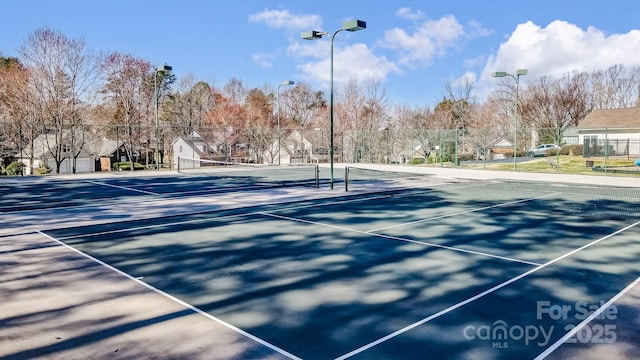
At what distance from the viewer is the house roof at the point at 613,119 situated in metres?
44.0

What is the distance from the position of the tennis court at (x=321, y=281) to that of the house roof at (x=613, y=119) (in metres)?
36.5

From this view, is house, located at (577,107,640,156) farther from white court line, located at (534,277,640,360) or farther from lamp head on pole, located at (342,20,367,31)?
white court line, located at (534,277,640,360)

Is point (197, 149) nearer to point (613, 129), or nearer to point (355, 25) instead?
point (355, 25)

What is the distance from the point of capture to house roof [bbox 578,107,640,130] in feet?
144

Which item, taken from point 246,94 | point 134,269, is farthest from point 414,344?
point 246,94

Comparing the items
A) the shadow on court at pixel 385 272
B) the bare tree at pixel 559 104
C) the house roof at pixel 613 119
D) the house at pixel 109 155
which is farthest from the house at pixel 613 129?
the house at pixel 109 155

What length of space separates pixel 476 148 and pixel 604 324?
4195 cm

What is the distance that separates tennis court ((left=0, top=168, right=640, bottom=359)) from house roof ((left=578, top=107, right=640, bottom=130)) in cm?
3651

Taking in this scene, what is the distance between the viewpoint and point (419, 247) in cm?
872

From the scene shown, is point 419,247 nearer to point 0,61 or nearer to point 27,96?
point 27,96

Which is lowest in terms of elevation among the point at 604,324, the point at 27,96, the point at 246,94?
the point at 604,324

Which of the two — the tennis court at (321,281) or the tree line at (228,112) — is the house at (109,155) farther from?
the tennis court at (321,281)

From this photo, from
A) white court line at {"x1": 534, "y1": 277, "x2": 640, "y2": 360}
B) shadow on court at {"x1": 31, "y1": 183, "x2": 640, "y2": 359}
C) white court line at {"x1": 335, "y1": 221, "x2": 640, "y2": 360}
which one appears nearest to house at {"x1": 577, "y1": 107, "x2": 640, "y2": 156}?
shadow on court at {"x1": 31, "y1": 183, "x2": 640, "y2": 359}

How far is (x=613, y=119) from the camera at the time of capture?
45.7 m
